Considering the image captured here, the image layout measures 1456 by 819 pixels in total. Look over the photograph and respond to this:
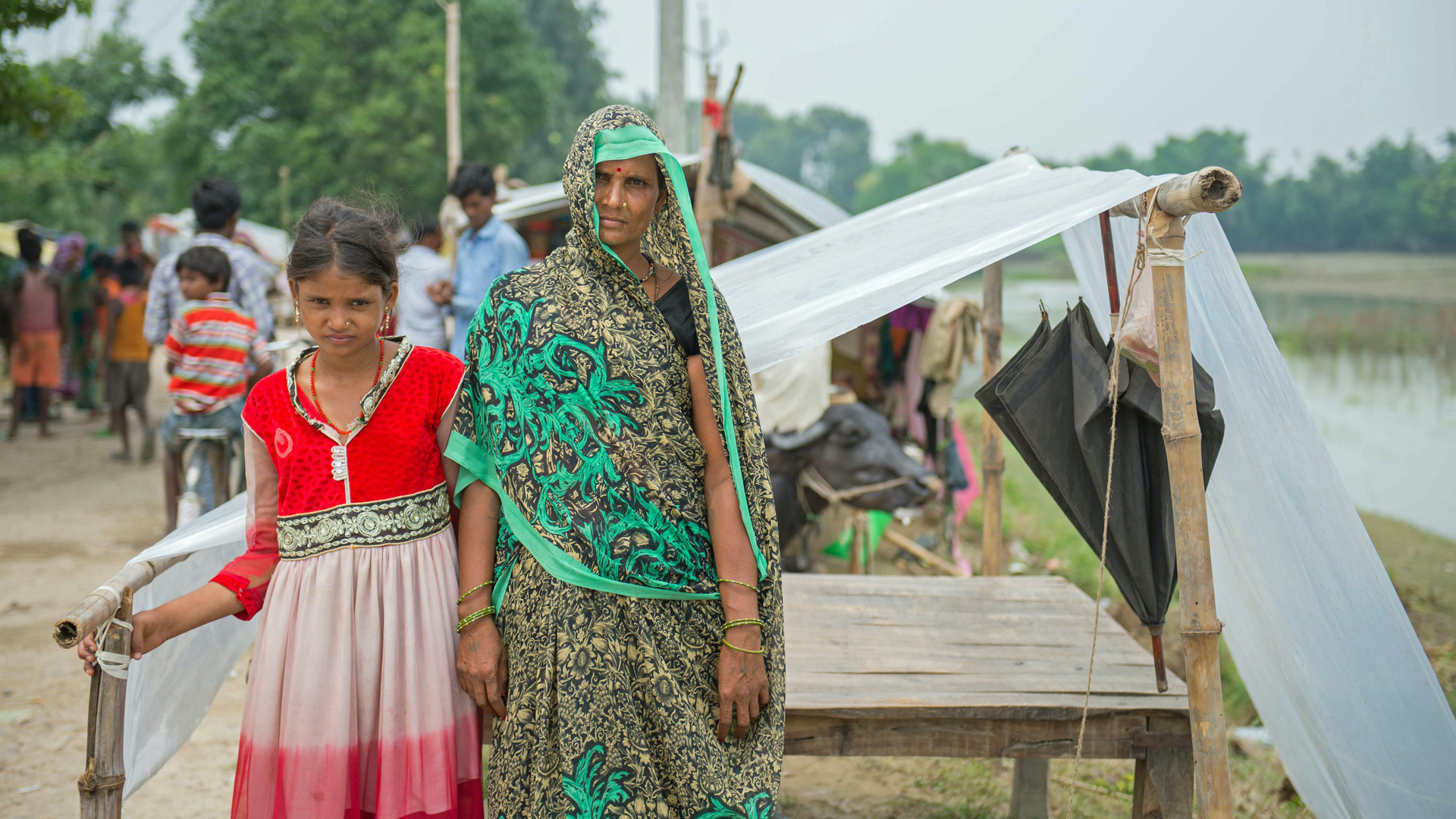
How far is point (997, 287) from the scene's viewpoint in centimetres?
356

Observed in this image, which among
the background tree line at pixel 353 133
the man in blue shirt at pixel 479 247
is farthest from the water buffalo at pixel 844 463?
the background tree line at pixel 353 133

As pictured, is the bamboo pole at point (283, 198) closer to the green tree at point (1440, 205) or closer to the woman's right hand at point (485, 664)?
the woman's right hand at point (485, 664)

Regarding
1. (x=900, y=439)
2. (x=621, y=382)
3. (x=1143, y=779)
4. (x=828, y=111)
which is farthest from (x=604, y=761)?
(x=828, y=111)

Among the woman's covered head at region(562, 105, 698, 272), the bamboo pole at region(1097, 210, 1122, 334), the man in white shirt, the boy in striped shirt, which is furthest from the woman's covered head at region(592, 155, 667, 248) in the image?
the man in white shirt

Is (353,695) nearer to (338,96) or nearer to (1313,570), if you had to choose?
(1313,570)

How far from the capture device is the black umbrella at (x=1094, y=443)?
2.24 metres

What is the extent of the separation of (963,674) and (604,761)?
4.42 ft

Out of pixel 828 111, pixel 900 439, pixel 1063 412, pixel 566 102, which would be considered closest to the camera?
pixel 1063 412

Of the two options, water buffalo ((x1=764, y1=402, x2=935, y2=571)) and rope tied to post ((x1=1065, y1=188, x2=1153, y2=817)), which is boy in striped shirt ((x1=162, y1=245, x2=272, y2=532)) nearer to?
water buffalo ((x1=764, y1=402, x2=935, y2=571))

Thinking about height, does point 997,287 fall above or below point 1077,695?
above

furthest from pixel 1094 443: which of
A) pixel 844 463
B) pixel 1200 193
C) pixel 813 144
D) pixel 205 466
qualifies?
pixel 813 144

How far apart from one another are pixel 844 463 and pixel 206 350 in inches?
134

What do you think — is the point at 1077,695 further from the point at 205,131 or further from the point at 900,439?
the point at 205,131

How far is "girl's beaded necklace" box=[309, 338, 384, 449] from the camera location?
179cm
